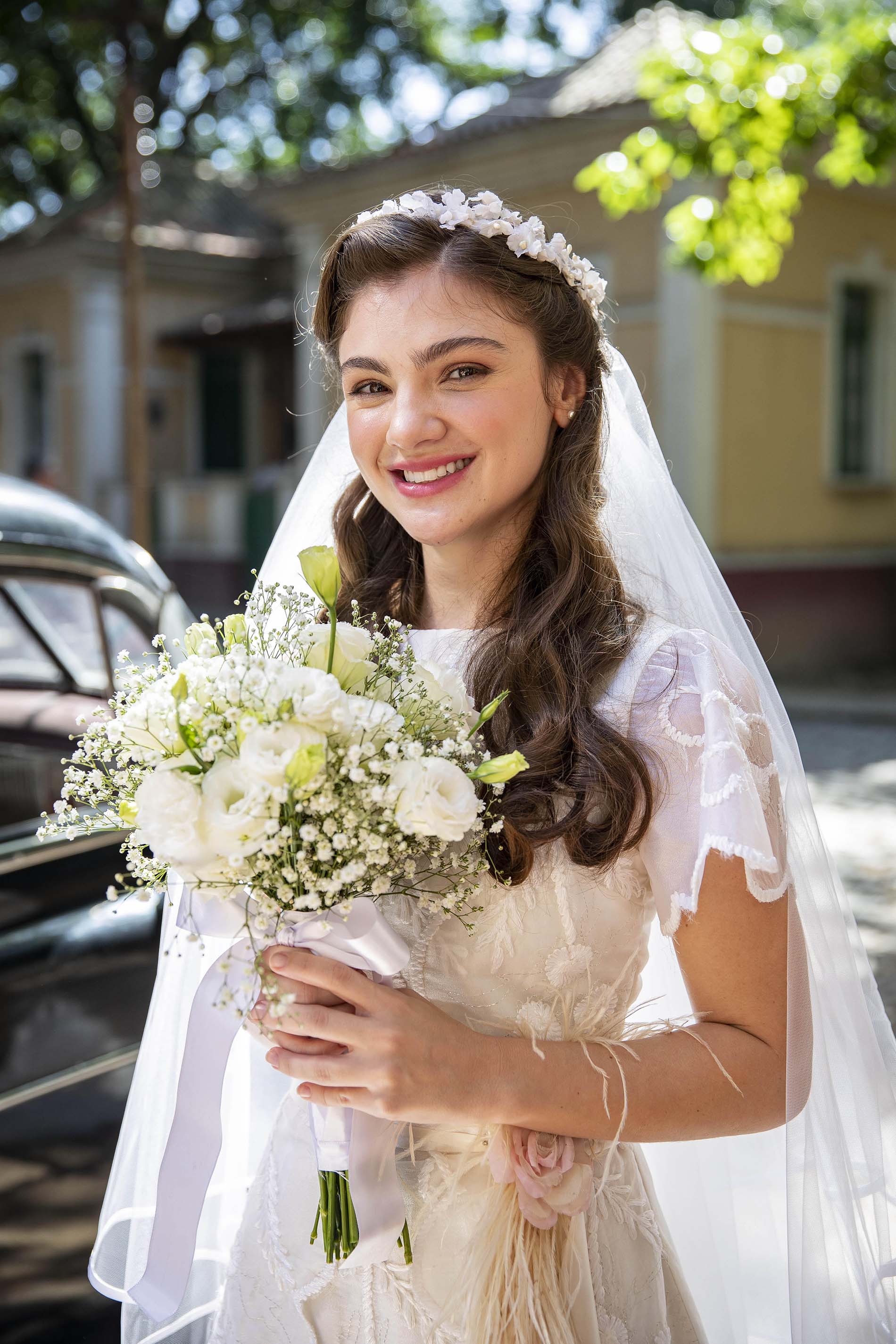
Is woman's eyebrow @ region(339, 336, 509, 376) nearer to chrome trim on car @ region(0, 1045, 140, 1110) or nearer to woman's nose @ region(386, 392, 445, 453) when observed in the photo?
woman's nose @ region(386, 392, 445, 453)

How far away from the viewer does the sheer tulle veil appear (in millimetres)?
1593

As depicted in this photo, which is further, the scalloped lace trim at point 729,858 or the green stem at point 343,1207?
the green stem at point 343,1207

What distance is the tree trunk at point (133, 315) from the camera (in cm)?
766

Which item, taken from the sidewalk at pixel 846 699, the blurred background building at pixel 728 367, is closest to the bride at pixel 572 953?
the sidewalk at pixel 846 699

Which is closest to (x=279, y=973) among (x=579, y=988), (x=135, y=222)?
(x=579, y=988)

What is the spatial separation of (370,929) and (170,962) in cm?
77

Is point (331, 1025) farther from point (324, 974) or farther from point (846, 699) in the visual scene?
point (846, 699)

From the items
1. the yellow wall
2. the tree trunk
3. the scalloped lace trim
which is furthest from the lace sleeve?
the yellow wall

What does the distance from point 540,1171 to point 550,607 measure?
2.32ft

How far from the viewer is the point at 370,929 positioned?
4.46 feet

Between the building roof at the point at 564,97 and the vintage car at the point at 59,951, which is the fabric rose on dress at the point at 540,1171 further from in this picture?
the building roof at the point at 564,97

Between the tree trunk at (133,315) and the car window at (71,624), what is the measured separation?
193 inches

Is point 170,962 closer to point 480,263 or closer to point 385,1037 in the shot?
point 385,1037

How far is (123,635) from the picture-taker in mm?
3021
